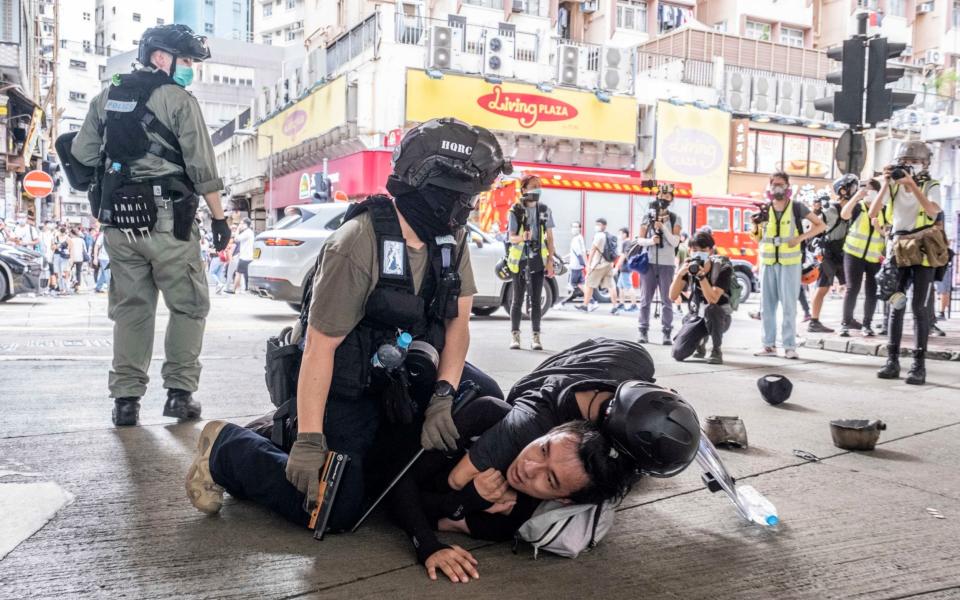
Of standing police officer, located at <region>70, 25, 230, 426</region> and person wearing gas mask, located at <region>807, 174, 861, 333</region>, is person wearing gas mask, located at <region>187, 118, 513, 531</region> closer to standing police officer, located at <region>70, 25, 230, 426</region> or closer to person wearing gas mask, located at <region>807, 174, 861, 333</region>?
standing police officer, located at <region>70, 25, 230, 426</region>

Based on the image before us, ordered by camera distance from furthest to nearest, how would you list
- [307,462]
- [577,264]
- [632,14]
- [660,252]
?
[632,14] → [577,264] → [660,252] → [307,462]

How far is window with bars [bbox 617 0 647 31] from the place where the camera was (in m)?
36.8

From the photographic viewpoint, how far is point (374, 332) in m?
3.14

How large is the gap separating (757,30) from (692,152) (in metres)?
11.8

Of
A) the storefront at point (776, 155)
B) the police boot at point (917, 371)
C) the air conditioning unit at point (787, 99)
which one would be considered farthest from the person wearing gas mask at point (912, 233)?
the air conditioning unit at point (787, 99)

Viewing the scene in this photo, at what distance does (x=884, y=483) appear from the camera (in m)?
3.92

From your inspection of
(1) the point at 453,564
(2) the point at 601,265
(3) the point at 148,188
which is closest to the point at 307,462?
(1) the point at 453,564

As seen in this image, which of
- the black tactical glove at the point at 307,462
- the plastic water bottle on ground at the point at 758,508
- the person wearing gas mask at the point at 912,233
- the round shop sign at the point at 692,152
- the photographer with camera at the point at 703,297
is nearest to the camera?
the black tactical glove at the point at 307,462

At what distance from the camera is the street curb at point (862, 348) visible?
858cm

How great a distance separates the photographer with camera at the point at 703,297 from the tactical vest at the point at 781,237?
42 centimetres

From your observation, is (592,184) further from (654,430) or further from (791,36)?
(791,36)

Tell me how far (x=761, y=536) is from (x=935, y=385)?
4546 mm

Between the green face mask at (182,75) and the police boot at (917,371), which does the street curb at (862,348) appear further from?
the green face mask at (182,75)

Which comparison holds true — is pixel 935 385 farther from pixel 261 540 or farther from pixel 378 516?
pixel 261 540
